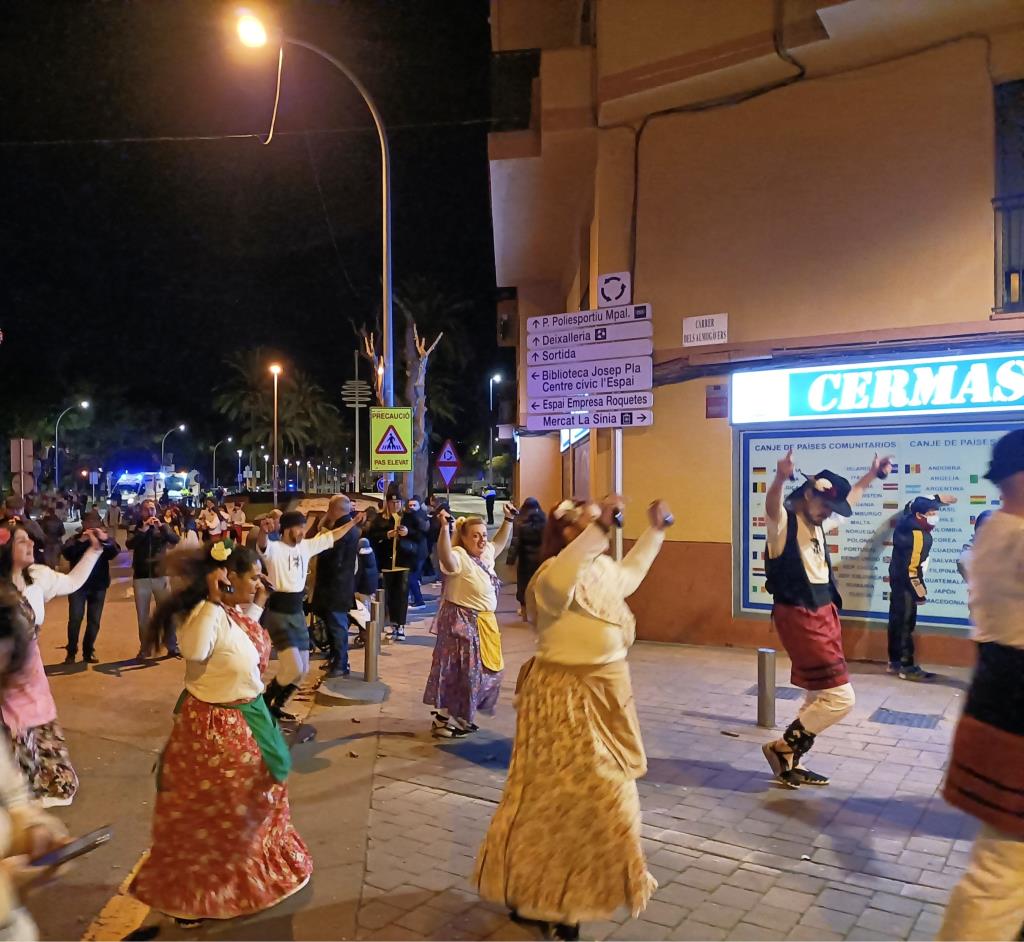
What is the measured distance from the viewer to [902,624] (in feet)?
29.5

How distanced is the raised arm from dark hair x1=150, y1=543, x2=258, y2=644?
3.02m

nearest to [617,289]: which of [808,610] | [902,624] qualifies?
[808,610]

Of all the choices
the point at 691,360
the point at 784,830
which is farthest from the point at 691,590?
the point at 784,830

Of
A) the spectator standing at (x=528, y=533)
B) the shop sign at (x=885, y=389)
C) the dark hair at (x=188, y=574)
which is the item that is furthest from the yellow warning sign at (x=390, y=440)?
the dark hair at (x=188, y=574)

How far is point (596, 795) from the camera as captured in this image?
3.71 m

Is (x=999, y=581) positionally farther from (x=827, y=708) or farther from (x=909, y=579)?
(x=909, y=579)

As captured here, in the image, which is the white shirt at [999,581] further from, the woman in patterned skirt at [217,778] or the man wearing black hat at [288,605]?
the man wearing black hat at [288,605]

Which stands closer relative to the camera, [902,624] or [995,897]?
[995,897]

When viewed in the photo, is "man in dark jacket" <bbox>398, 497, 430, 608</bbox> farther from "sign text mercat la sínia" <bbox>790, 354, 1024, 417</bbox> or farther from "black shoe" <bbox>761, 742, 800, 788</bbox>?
"black shoe" <bbox>761, 742, 800, 788</bbox>

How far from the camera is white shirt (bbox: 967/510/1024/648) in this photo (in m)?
3.02

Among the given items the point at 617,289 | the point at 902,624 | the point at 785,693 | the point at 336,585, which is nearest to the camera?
the point at 617,289

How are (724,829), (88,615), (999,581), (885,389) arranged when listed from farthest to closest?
(88,615) < (885,389) < (724,829) < (999,581)

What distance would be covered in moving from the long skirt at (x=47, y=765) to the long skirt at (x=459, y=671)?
100.0 inches

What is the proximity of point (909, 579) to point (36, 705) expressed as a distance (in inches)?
300
